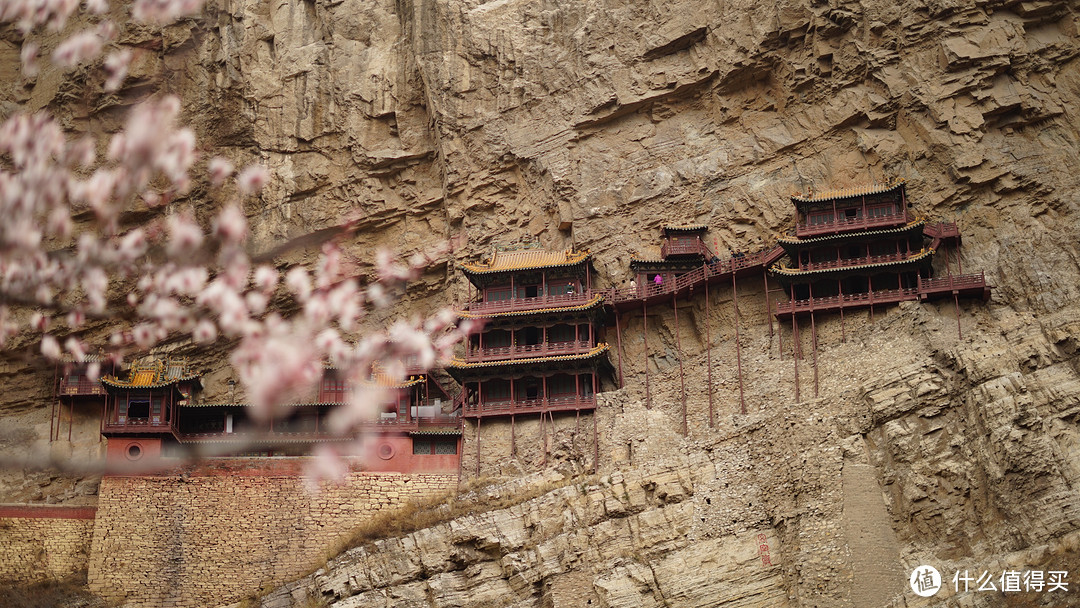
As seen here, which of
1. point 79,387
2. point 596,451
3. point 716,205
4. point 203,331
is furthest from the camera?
point 79,387

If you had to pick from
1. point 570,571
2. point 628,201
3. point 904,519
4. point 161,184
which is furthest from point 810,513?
point 161,184

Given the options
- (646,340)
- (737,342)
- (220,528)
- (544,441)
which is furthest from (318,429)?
(737,342)

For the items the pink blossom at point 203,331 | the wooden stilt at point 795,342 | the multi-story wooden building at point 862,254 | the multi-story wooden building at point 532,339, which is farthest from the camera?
the multi-story wooden building at point 532,339

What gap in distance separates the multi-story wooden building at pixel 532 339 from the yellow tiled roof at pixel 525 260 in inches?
1.7

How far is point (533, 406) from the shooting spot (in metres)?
46.3

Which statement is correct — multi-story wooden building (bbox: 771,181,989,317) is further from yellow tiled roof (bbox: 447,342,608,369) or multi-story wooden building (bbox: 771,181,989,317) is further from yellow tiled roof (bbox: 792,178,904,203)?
yellow tiled roof (bbox: 447,342,608,369)

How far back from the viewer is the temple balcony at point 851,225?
152 ft

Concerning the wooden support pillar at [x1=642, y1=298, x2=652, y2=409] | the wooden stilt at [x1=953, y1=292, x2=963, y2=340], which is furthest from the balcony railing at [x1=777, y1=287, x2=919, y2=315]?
the wooden support pillar at [x1=642, y1=298, x2=652, y2=409]

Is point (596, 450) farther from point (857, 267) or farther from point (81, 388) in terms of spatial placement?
point (81, 388)

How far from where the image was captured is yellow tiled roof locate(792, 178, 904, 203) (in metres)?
46.6

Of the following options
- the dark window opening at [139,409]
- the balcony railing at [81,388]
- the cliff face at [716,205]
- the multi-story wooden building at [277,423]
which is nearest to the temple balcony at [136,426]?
the multi-story wooden building at [277,423]

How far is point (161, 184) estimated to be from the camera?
5731 cm

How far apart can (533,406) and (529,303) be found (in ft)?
15.8

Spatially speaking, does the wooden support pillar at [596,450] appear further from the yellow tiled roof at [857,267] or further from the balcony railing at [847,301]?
the yellow tiled roof at [857,267]
